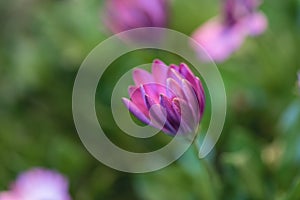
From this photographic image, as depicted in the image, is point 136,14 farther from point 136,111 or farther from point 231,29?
point 136,111

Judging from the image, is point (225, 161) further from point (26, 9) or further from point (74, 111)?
point (26, 9)

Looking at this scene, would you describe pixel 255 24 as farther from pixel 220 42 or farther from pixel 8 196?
pixel 8 196

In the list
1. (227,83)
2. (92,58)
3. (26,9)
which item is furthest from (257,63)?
(26,9)

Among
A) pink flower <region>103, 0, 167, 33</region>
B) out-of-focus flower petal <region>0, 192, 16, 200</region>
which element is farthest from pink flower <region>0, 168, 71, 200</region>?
pink flower <region>103, 0, 167, 33</region>

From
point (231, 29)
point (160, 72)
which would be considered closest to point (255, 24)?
point (231, 29)

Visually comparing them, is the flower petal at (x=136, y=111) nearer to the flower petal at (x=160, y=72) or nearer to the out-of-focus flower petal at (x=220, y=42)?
the flower petal at (x=160, y=72)

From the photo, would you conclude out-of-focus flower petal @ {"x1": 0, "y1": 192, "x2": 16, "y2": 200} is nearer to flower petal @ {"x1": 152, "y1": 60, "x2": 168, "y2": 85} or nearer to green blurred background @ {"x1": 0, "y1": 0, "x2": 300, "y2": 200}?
green blurred background @ {"x1": 0, "y1": 0, "x2": 300, "y2": 200}

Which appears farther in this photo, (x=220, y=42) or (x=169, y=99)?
(x=220, y=42)

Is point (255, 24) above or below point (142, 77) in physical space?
above
